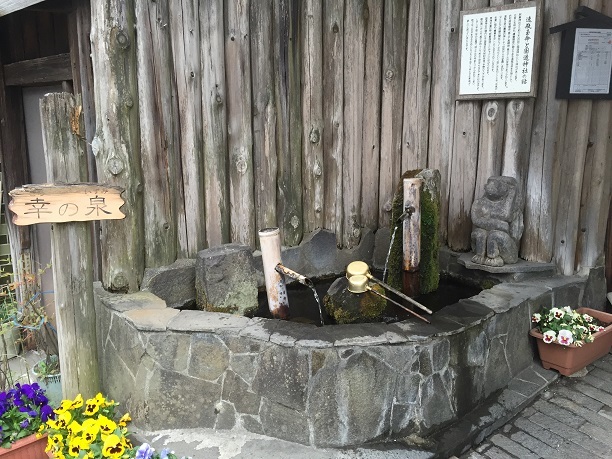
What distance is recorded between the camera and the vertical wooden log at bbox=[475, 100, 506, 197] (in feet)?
15.1

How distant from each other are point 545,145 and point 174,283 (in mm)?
3431

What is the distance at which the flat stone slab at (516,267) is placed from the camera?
14.3 feet

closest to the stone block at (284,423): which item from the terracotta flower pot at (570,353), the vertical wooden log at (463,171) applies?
the terracotta flower pot at (570,353)

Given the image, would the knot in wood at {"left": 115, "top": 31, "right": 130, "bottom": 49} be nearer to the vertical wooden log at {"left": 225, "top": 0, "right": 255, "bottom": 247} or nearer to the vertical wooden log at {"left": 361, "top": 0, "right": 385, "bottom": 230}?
the vertical wooden log at {"left": 225, "top": 0, "right": 255, "bottom": 247}

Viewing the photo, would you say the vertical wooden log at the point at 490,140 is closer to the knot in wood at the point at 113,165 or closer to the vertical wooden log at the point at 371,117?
the vertical wooden log at the point at 371,117

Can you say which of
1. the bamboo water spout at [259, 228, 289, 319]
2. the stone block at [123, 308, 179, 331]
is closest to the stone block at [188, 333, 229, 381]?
the stone block at [123, 308, 179, 331]

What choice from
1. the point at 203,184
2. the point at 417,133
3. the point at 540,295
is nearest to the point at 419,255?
the point at 540,295

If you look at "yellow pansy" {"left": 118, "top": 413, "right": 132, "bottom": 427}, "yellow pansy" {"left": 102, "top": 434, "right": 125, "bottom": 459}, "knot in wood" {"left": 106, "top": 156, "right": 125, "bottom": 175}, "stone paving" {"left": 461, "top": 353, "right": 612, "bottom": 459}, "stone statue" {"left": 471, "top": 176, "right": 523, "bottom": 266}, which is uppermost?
"knot in wood" {"left": 106, "top": 156, "right": 125, "bottom": 175}

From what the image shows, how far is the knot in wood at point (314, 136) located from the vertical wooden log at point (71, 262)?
88.6 inches

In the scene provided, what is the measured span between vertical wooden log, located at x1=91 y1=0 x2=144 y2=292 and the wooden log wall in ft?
0.16

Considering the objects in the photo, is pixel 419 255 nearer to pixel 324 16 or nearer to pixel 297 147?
pixel 297 147

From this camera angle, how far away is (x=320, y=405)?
9.93ft

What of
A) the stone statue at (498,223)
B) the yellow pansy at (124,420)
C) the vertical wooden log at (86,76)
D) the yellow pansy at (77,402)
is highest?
the vertical wooden log at (86,76)

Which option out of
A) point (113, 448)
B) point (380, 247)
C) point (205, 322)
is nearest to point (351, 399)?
point (205, 322)
